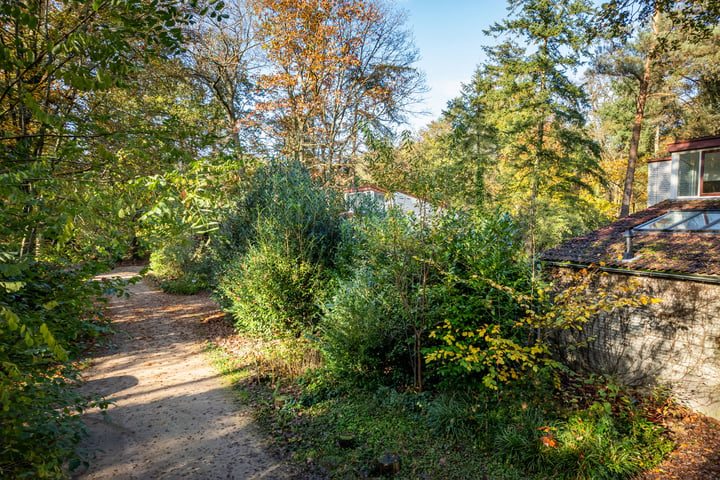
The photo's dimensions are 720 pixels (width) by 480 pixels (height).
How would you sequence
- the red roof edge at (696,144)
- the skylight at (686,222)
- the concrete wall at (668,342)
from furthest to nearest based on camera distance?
the red roof edge at (696,144) < the skylight at (686,222) < the concrete wall at (668,342)

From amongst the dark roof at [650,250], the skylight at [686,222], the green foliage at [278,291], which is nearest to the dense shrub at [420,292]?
the dark roof at [650,250]

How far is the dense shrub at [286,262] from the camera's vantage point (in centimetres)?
816

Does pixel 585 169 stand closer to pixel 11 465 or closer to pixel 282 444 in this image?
pixel 282 444

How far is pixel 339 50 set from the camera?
653 inches

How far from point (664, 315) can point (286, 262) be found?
23.5 ft

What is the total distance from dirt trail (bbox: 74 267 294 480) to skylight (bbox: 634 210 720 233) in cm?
1000

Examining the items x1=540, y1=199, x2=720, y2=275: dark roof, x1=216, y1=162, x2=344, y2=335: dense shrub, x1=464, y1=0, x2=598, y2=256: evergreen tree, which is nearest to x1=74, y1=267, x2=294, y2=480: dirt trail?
x1=216, y1=162, x2=344, y2=335: dense shrub

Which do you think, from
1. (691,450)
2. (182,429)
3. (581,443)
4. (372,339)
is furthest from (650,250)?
(182,429)

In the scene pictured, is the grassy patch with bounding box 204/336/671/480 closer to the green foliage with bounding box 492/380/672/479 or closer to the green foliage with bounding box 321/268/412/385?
the green foliage with bounding box 492/380/672/479

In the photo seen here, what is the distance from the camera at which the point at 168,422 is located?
17.9 feet

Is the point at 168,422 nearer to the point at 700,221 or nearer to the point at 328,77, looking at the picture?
the point at 700,221

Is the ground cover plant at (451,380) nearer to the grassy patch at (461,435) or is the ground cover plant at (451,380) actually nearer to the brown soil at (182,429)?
the grassy patch at (461,435)

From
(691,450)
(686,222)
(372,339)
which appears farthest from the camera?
(686,222)

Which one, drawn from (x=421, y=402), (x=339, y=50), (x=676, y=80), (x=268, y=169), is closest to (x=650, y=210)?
(x=676, y=80)
